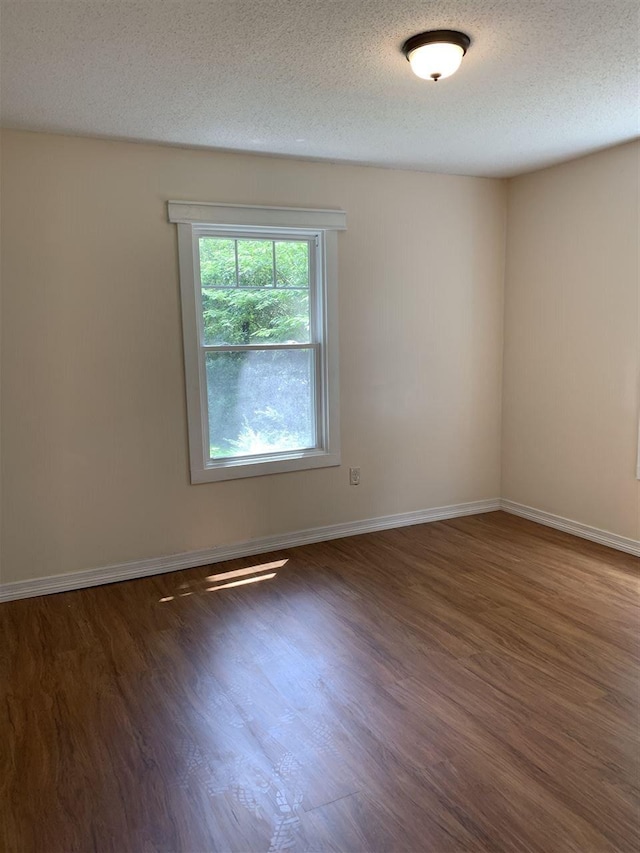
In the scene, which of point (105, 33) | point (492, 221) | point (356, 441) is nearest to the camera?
point (105, 33)

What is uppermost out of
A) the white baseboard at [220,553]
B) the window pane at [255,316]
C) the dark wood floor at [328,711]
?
the window pane at [255,316]

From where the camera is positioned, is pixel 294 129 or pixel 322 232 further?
pixel 322 232

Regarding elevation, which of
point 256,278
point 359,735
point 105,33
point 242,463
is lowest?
point 359,735

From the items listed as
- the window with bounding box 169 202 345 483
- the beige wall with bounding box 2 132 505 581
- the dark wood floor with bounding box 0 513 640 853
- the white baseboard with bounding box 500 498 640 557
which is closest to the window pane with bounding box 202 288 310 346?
the window with bounding box 169 202 345 483

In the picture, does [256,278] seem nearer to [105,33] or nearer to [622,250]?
[105,33]

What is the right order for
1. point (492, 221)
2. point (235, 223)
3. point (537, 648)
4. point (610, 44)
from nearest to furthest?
point (610, 44)
point (537, 648)
point (235, 223)
point (492, 221)

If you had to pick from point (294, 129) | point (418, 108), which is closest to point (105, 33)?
point (294, 129)

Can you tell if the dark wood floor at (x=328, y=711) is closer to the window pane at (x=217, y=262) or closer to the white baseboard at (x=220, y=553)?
the white baseboard at (x=220, y=553)

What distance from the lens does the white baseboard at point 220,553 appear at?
3.46m

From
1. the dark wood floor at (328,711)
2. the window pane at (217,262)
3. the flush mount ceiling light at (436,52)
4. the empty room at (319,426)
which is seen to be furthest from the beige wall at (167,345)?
the flush mount ceiling light at (436,52)

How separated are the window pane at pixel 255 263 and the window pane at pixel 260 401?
1.48 feet

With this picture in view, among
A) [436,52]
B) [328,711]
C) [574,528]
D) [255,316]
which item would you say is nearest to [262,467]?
[255,316]

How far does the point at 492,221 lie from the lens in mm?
4594

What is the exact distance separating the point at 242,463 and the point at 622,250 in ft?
8.94
